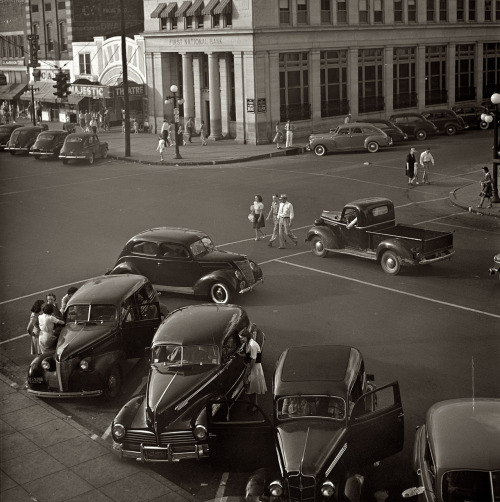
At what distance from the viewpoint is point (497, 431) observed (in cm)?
1115

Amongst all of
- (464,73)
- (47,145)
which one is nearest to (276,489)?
(47,145)

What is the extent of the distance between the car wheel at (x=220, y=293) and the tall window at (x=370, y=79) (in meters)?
37.1

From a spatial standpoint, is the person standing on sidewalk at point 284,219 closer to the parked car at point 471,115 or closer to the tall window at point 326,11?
the tall window at point 326,11

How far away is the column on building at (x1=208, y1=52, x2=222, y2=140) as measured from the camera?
5235 centimetres

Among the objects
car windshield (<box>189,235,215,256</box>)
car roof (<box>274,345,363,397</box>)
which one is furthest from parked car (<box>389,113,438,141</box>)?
car roof (<box>274,345,363,397</box>)

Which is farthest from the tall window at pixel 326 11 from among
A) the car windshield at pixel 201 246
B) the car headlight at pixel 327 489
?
the car headlight at pixel 327 489

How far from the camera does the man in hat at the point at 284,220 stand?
25859 millimetres

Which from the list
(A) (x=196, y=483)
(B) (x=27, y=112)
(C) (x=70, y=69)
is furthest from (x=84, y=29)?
(A) (x=196, y=483)

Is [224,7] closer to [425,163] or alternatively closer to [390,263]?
[425,163]

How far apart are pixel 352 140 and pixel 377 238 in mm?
22760

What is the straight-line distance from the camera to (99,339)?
16203mm

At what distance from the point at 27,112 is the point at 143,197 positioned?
145 feet

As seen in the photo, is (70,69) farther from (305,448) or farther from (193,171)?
(305,448)

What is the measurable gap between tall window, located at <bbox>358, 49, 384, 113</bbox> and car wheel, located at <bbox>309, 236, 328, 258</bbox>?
32.3 metres
